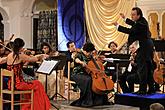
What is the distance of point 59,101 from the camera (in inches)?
282

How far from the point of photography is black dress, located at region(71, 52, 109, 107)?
6.17 metres

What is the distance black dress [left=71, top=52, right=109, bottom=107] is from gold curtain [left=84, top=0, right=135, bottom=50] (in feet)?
13.2

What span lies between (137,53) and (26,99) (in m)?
1.87

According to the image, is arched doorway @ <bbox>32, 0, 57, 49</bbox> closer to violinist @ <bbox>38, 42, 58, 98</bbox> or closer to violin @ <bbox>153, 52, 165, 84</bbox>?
violinist @ <bbox>38, 42, 58, 98</bbox>

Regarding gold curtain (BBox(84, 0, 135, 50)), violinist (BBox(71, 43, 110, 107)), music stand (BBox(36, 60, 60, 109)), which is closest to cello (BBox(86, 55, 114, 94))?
violinist (BBox(71, 43, 110, 107))

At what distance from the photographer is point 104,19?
10969 mm

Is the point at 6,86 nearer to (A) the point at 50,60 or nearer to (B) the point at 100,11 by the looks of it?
(A) the point at 50,60

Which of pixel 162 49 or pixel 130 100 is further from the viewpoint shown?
pixel 162 49

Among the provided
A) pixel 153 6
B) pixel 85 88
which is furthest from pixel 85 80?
pixel 153 6

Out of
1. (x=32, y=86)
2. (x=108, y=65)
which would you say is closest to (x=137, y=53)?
(x=108, y=65)

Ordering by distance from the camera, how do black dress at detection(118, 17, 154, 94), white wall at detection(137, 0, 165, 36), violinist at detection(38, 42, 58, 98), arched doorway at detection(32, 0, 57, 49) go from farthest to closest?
arched doorway at detection(32, 0, 57, 49) → white wall at detection(137, 0, 165, 36) → violinist at detection(38, 42, 58, 98) → black dress at detection(118, 17, 154, 94)

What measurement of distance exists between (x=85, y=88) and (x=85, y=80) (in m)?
0.14

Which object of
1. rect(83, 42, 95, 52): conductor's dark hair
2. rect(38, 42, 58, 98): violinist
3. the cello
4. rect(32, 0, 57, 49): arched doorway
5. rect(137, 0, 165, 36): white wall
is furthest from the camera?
rect(32, 0, 57, 49): arched doorway

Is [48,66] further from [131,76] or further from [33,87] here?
[131,76]
